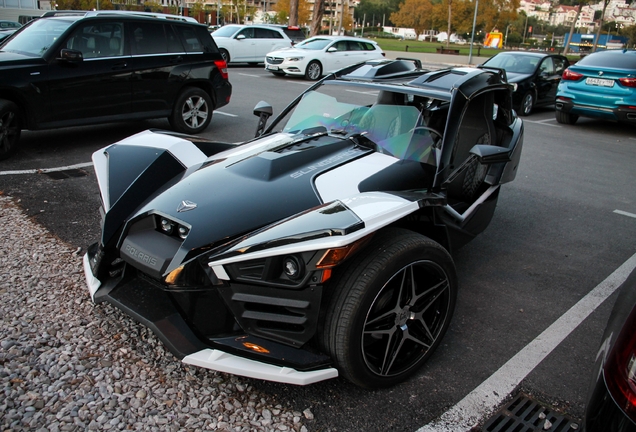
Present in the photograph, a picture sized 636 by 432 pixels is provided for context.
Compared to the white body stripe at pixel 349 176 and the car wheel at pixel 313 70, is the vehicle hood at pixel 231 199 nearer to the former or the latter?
the white body stripe at pixel 349 176

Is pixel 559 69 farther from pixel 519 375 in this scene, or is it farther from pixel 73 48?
pixel 519 375

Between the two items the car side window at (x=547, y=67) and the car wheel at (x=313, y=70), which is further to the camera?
the car wheel at (x=313, y=70)

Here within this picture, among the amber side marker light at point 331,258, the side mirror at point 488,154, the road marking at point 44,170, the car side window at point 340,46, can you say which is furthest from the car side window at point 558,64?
the amber side marker light at point 331,258

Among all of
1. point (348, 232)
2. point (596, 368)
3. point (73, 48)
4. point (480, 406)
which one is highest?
point (73, 48)

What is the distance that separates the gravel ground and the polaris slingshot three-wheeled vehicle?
32 cm

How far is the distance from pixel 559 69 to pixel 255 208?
1359 centimetres

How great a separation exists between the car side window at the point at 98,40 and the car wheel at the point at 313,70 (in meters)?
10.5

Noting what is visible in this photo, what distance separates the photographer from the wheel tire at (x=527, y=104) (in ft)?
41.6

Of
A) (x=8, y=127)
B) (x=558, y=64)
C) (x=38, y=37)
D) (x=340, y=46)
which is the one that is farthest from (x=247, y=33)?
(x=8, y=127)

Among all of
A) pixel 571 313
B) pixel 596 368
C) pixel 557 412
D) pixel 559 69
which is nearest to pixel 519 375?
pixel 557 412

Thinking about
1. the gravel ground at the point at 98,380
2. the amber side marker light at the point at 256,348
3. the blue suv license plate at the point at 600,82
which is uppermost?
the blue suv license plate at the point at 600,82

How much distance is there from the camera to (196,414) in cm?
255

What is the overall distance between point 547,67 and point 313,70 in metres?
7.52

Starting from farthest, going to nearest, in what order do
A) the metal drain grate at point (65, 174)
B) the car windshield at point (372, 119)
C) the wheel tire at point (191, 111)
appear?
the wheel tire at point (191, 111)
the metal drain grate at point (65, 174)
the car windshield at point (372, 119)
